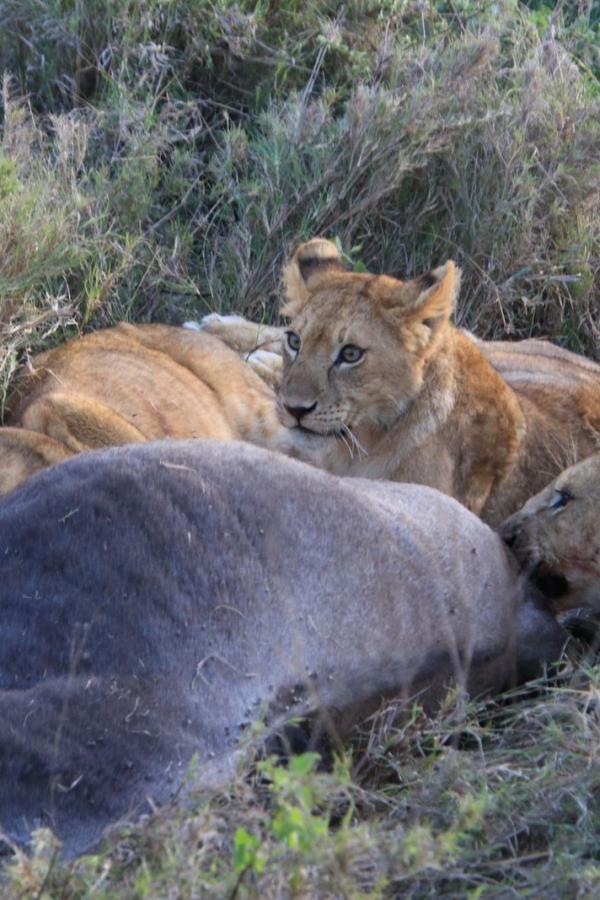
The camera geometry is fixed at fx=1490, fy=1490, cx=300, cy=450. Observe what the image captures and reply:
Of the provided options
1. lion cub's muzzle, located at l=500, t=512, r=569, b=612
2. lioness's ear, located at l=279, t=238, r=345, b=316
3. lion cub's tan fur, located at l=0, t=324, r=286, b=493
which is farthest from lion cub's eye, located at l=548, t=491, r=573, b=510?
lion cub's tan fur, located at l=0, t=324, r=286, b=493

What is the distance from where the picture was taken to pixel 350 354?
16.4 ft

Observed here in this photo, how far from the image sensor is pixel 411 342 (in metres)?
5.03

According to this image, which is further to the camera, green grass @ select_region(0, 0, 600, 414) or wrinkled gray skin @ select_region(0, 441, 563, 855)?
green grass @ select_region(0, 0, 600, 414)

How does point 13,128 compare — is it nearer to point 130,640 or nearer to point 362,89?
point 362,89

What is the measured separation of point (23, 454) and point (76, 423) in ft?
1.10

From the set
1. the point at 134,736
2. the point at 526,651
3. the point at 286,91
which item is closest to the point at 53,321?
the point at 286,91

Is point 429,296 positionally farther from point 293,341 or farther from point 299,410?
point 299,410

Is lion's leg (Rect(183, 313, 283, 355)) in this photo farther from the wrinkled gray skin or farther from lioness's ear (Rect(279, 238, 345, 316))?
the wrinkled gray skin

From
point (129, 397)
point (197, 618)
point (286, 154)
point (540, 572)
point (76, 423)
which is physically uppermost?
point (197, 618)

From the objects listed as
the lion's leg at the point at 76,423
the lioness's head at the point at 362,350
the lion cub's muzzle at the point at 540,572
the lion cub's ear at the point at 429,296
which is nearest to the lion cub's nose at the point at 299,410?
the lioness's head at the point at 362,350

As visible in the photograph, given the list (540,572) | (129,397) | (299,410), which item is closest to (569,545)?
(540,572)

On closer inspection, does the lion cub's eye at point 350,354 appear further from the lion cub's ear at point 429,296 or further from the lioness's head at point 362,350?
the lion cub's ear at point 429,296

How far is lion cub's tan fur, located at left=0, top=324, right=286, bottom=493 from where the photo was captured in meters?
5.22

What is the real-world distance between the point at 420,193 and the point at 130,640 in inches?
157
